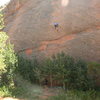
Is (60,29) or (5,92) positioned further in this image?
(60,29)

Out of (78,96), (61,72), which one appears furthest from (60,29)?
(78,96)

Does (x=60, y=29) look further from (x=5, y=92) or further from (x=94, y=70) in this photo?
(x=5, y=92)

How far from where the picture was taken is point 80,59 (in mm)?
11945

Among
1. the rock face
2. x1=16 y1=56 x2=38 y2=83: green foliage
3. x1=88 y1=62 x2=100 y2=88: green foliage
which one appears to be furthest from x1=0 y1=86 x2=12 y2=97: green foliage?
x1=88 y1=62 x2=100 y2=88: green foliage

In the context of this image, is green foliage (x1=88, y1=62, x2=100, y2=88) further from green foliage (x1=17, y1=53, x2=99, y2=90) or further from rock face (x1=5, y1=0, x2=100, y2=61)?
rock face (x1=5, y1=0, x2=100, y2=61)

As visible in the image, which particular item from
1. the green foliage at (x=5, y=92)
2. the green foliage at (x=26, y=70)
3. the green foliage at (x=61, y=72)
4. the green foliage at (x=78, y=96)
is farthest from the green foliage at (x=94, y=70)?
the green foliage at (x=5, y=92)

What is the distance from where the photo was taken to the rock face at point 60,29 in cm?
1251

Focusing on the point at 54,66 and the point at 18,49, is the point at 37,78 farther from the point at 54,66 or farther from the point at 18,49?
the point at 18,49

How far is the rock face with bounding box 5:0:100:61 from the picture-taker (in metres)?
12.5

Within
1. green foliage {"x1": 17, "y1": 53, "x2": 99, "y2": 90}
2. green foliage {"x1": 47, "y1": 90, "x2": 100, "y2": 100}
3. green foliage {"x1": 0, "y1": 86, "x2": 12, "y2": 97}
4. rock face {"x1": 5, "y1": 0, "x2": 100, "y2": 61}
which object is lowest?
green foliage {"x1": 47, "y1": 90, "x2": 100, "y2": 100}

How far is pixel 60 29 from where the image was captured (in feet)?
43.5

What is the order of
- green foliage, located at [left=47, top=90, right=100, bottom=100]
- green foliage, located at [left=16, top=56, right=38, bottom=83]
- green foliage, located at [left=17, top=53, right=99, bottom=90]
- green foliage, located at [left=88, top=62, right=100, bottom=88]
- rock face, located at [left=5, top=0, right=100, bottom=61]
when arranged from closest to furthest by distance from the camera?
green foliage, located at [left=47, top=90, right=100, bottom=100] < green foliage, located at [left=17, top=53, right=99, bottom=90] < green foliage, located at [left=88, top=62, right=100, bottom=88] < green foliage, located at [left=16, top=56, right=38, bottom=83] < rock face, located at [left=5, top=0, right=100, bottom=61]

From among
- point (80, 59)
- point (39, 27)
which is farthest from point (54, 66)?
point (39, 27)

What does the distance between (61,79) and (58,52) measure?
1.96 m
